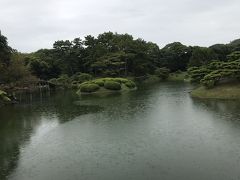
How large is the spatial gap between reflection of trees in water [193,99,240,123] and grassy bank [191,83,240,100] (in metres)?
1.98

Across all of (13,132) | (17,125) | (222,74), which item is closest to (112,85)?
(222,74)

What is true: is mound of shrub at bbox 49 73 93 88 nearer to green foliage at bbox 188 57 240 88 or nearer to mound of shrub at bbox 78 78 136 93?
mound of shrub at bbox 78 78 136 93

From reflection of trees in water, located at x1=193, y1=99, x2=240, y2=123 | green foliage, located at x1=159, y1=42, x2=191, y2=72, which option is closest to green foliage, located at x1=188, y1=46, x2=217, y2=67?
green foliage, located at x1=159, y1=42, x2=191, y2=72

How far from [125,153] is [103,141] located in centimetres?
Answer: 350

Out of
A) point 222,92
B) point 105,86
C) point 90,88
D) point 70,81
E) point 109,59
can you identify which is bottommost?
point 90,88

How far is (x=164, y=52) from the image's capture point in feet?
322

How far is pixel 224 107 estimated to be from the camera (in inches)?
1254

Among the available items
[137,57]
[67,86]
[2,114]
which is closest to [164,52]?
[137,57]

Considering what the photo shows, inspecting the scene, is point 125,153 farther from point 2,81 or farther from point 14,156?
point 2,81

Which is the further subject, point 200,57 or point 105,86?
point 200,57

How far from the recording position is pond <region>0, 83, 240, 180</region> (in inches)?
628

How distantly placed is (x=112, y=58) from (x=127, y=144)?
62.3 meters

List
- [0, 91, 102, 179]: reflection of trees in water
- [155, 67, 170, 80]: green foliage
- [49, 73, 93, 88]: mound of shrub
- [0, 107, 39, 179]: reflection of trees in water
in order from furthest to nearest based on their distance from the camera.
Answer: [155, 67, 170, 80]: green foliage, [49, 73, 93, 88]: mound of shrub, [0, 91, 102, 179]: reflection of trees in water, [0, 107, 39, 179]: reflection of trees in water

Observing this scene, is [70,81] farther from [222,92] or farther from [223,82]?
[222,92]
